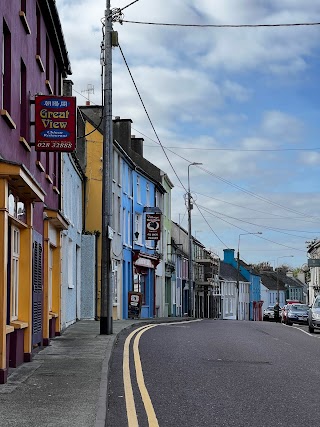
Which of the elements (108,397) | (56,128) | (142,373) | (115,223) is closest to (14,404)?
(108,397)

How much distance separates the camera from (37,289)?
55.8 ft

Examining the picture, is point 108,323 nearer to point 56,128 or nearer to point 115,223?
point 56,128

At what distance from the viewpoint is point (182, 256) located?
68500 mm

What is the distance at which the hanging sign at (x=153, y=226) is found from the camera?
46188 mm

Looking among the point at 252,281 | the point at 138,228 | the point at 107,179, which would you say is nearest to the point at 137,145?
the point at 138,228

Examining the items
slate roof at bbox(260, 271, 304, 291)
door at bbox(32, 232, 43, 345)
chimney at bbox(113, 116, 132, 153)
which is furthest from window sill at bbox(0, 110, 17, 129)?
slate roof at bbox(260, 271, 304, 291)

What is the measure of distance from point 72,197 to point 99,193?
688 centimetres

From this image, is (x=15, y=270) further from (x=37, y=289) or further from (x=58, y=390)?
(x=58, y=390)

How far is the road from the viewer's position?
9117 millimetres

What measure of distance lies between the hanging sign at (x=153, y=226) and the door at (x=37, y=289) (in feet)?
93.3

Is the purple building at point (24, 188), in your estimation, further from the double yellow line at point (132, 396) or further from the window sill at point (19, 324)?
the double yellow line at point (132, 396)

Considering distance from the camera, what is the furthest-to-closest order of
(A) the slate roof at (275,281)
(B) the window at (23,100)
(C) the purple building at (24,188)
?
(A) the slate roof at (275,281) < (B) the window at (23,100) < (C) the purple building at (24,188)

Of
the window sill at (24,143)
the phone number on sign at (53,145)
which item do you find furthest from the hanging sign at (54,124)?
the window sill at (24,143)

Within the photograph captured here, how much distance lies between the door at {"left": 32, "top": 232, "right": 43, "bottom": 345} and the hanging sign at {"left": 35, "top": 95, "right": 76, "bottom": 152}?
6.59ft
